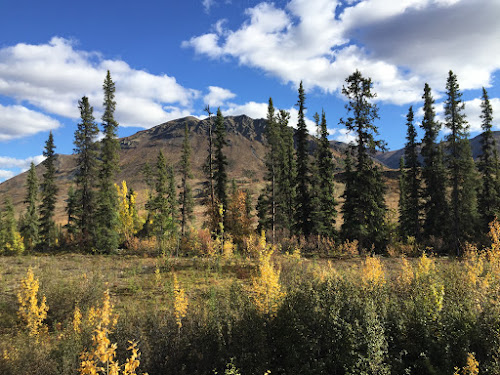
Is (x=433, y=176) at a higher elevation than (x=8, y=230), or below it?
higher

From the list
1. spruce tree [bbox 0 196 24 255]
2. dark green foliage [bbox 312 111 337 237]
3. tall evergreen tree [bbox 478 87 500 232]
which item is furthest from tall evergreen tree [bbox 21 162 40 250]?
tall evergreen tree [bbox 478 87 500 232]

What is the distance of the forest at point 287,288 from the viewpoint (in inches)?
237

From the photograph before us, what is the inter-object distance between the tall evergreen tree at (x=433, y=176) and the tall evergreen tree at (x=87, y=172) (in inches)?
1383

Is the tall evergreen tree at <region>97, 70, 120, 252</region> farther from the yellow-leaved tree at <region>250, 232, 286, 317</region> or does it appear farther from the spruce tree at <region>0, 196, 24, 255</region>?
the spruce tree at <region>0, 196, 24, 255</region>

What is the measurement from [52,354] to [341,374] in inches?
287

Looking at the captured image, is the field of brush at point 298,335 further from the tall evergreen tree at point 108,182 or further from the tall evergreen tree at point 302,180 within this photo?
the tall evergreen tree at point 302,180

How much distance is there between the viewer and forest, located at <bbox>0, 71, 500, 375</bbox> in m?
6.03

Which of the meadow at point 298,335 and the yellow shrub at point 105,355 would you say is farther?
the meadow at point 298,335

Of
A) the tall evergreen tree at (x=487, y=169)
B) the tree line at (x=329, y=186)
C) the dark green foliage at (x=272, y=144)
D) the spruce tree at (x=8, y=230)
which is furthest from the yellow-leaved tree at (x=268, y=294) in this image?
the spruce tree at (x=8, y=230)

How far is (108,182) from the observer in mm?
29297

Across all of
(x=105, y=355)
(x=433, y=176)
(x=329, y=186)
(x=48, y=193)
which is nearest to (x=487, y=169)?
(x=433, y=176)

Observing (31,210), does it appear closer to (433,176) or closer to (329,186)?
(329,186)

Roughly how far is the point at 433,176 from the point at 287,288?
2903cm

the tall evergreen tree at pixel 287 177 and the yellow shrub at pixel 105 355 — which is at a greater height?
the tall evergreen tree at pixel 287 177
